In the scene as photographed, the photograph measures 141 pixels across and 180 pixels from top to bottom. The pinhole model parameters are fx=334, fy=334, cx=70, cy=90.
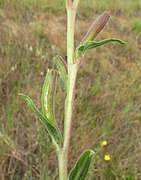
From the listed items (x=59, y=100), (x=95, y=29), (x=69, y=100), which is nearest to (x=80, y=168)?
(x=69, y=100)

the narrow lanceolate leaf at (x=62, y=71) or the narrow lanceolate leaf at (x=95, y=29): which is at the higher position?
the narrow lanceolate leaf at (x=95, y=29)

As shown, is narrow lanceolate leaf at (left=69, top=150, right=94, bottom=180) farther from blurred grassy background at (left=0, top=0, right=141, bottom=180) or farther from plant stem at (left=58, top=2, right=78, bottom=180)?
blurred grassy background at (left=0, top=0, right=141, bottom=180)

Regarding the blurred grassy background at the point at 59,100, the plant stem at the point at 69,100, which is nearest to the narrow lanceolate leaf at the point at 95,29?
the plant stem at the point at 69,100

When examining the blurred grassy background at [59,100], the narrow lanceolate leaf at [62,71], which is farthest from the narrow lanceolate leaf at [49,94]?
the blurred grassy background at [59,100]

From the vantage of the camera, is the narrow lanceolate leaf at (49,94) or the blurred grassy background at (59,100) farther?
the blurred grassy background at (59,100)

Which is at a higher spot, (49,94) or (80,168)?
(49,94)

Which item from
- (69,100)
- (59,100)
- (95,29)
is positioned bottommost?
(59,100)

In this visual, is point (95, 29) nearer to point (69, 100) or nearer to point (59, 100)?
point (69, 100)

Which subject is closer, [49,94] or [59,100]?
[49,94]

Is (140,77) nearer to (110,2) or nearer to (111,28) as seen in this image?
(111,28)

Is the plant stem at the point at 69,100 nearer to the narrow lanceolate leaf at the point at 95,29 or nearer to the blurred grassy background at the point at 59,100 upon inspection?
the narrow lanceolate leaf at the point at 95,29
